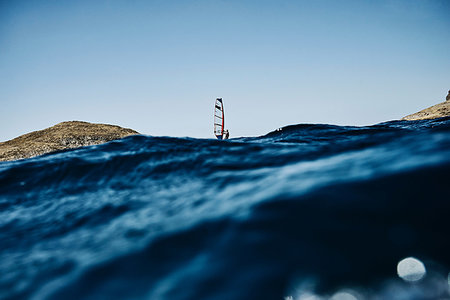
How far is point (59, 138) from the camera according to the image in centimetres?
1630

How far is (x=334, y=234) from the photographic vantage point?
4.16 ft

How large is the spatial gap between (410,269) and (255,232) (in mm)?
754

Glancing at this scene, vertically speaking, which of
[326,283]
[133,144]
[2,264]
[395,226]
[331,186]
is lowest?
[2,264]

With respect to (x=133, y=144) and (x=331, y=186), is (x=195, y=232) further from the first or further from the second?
(x=133, y=144)

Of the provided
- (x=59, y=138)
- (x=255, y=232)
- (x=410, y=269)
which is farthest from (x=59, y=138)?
(x=410, y=269)

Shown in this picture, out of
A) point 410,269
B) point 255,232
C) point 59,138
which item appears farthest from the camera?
point 59,138

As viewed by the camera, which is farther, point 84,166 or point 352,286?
point 84,166

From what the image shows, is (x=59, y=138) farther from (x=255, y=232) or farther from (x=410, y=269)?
(x=410, y=269)

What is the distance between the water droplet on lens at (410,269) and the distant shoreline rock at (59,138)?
17366 mm

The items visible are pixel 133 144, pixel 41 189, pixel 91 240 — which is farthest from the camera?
pixel 133 144

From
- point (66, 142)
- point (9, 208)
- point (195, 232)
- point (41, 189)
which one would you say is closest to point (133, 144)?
point (41, 189)

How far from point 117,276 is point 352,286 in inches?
48.9

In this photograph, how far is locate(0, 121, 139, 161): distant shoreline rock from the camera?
46.8 feet

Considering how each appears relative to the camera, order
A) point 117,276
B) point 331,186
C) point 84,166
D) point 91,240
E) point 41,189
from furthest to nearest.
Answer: point 84,166
point 41,189
point 91,240
point 331,186
point 117,276
